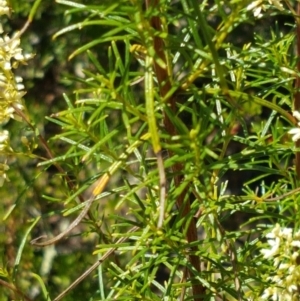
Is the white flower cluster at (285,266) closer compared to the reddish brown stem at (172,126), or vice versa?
the reddish brown stem at (172,126)

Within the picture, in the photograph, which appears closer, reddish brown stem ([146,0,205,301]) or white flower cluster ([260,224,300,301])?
reddish brown stem ([146,0,205,301])

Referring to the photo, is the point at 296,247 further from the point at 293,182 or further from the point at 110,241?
the point at 110,241

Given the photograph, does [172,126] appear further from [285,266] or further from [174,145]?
[285,266]

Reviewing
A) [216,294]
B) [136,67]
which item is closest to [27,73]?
[136,67]

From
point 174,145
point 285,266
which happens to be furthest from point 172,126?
point 285,266

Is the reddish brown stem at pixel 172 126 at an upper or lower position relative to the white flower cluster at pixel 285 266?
upper

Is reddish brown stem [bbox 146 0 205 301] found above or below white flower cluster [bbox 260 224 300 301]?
above

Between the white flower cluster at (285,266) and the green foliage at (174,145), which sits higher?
the green foliage at (174,145)

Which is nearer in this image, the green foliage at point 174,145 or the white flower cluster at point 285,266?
the green foliage at point 174,145
